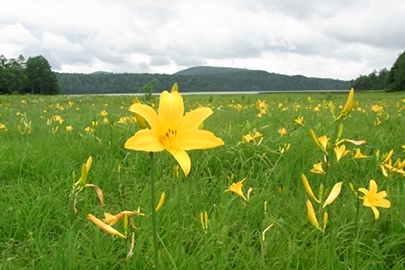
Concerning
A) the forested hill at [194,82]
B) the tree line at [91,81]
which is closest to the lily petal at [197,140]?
the tree line at [91,81]

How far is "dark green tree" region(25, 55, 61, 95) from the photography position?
52469mm

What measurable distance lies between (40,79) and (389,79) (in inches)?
2038

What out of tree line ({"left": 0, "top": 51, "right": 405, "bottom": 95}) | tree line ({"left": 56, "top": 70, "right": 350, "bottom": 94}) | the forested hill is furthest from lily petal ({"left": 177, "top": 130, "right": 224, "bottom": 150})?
the forested hill

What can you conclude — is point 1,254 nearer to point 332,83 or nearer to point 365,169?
point 365,169

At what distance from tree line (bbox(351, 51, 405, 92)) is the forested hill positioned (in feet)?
62.7

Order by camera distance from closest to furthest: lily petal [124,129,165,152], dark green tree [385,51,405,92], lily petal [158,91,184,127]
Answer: lily petal [124,129,165,152] → lily petal [158,91,184,127] → dark green tree [385,51,405,92]

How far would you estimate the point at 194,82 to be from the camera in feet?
225

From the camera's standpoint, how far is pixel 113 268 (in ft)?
4.54

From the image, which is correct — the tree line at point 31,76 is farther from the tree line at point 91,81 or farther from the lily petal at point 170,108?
the lily petal at point 170,108

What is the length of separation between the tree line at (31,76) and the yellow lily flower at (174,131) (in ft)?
174

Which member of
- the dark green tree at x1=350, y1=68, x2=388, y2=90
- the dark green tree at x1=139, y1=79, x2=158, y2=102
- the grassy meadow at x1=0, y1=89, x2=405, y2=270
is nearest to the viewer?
the grassy meadow at x1=0, y1=89, x2=405, y2=270

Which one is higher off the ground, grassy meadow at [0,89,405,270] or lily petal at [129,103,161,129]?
lily petal at [129,103,161,129]

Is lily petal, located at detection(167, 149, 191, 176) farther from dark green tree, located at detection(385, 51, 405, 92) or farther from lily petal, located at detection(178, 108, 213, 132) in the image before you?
dark green tree, located at detection(385, 51, 405, 92)

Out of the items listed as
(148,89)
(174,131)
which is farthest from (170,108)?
(148,89)
